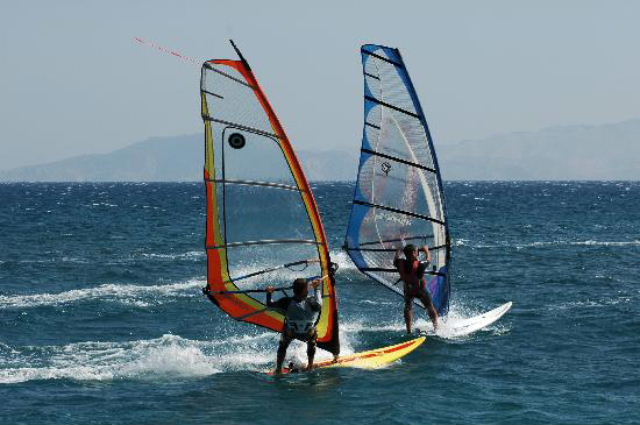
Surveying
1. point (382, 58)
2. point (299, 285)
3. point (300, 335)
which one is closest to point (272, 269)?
point (299, 285)

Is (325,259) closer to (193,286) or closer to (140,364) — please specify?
(140,364)

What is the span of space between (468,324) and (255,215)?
8071 millimetres

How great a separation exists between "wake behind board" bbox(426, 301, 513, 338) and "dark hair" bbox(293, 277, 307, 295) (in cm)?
596

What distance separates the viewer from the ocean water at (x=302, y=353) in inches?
621

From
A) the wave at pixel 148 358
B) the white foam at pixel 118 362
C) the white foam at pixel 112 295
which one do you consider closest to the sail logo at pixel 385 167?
the wave at pixel 148 358

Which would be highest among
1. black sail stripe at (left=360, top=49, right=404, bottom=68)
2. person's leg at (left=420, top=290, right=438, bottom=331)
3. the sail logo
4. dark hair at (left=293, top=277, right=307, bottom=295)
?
black sail stripe at (left=360, top=49, right=404, bottom=68)

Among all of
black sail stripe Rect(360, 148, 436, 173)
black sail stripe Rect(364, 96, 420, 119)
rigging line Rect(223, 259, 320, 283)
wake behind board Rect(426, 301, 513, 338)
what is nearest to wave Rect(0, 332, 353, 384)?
rigging line Rect(223, 259, 320, 283)

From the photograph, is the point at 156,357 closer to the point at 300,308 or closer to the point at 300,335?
the point at 300,335

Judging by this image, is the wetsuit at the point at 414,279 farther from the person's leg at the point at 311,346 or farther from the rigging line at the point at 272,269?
the rigging line at the point at 272,269

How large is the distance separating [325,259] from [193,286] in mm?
14770

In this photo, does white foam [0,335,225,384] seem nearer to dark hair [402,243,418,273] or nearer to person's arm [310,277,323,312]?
person's arm [310,277,323,312]

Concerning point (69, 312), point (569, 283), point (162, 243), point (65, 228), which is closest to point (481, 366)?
point (69, 312)

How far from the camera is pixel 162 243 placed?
4909cm

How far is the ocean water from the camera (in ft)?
51.7
